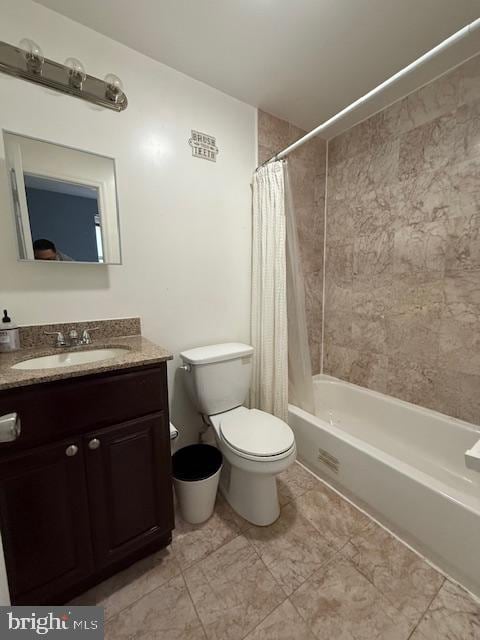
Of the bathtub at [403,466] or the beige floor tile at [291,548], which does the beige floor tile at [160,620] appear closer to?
the beige floor tile at [291,548]

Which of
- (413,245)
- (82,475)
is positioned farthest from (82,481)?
(413,245)

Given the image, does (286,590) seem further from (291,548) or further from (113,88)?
(113,88)

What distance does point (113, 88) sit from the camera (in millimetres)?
1250

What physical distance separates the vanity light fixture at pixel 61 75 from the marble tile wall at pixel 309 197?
905 mm

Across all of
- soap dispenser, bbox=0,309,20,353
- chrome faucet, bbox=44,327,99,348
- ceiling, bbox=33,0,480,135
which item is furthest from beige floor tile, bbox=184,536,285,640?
ceiling, bbox=33,0,480,135

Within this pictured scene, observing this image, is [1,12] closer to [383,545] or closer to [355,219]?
[355,219]

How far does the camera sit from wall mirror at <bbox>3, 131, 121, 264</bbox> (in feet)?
3.63

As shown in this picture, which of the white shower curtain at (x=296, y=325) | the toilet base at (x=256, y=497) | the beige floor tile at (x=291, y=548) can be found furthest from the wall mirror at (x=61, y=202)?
the beige floor tile at (x=291, y=548)

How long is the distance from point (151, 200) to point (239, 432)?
1.31 m

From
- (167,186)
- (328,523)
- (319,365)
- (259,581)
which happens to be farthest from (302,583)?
(167,186)

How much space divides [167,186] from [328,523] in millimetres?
1965

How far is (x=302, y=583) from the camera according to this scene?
1.04 meters

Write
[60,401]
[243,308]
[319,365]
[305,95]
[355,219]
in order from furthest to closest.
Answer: [319,365] → [355,219] → [243,308] → [305,95] → [60,401]

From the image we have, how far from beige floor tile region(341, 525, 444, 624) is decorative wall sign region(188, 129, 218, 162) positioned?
2.16 m
